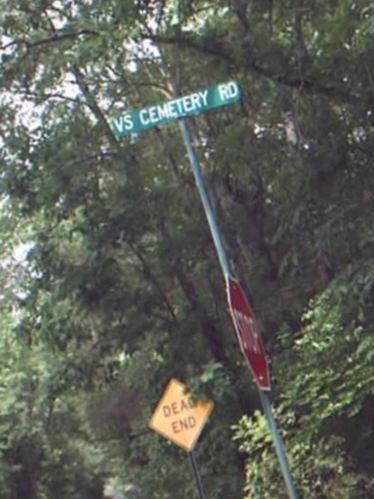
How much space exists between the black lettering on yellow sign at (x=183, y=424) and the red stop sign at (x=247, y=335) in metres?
3.59

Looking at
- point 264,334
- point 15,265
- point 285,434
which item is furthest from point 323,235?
point 15,265

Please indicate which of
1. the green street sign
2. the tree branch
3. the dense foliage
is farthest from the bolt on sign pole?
the tree branch

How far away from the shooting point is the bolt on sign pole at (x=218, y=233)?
193 inches

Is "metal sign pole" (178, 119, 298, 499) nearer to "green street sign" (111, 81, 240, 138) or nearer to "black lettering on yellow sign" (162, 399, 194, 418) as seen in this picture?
"green street sign" (111, 81, 240, 138)

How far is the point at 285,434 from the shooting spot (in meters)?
9.69

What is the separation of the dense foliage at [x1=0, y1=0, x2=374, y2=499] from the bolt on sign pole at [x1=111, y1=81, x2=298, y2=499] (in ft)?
8.92

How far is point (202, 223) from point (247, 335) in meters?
8.62

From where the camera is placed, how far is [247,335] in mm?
4938

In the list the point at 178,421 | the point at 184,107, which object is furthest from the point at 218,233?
the point at 178,421

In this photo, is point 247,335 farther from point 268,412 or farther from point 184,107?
point 184,107

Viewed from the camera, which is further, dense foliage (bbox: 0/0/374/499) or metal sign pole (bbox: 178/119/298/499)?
dense foliage (bbox: 0/0/374/499)

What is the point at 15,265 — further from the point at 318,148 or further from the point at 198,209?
the point at 318,148

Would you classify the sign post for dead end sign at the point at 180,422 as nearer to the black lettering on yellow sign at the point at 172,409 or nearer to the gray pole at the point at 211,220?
the black lettering on yellow sign at the point at 172,409

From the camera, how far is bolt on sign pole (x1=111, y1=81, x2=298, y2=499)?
4.90 metres
